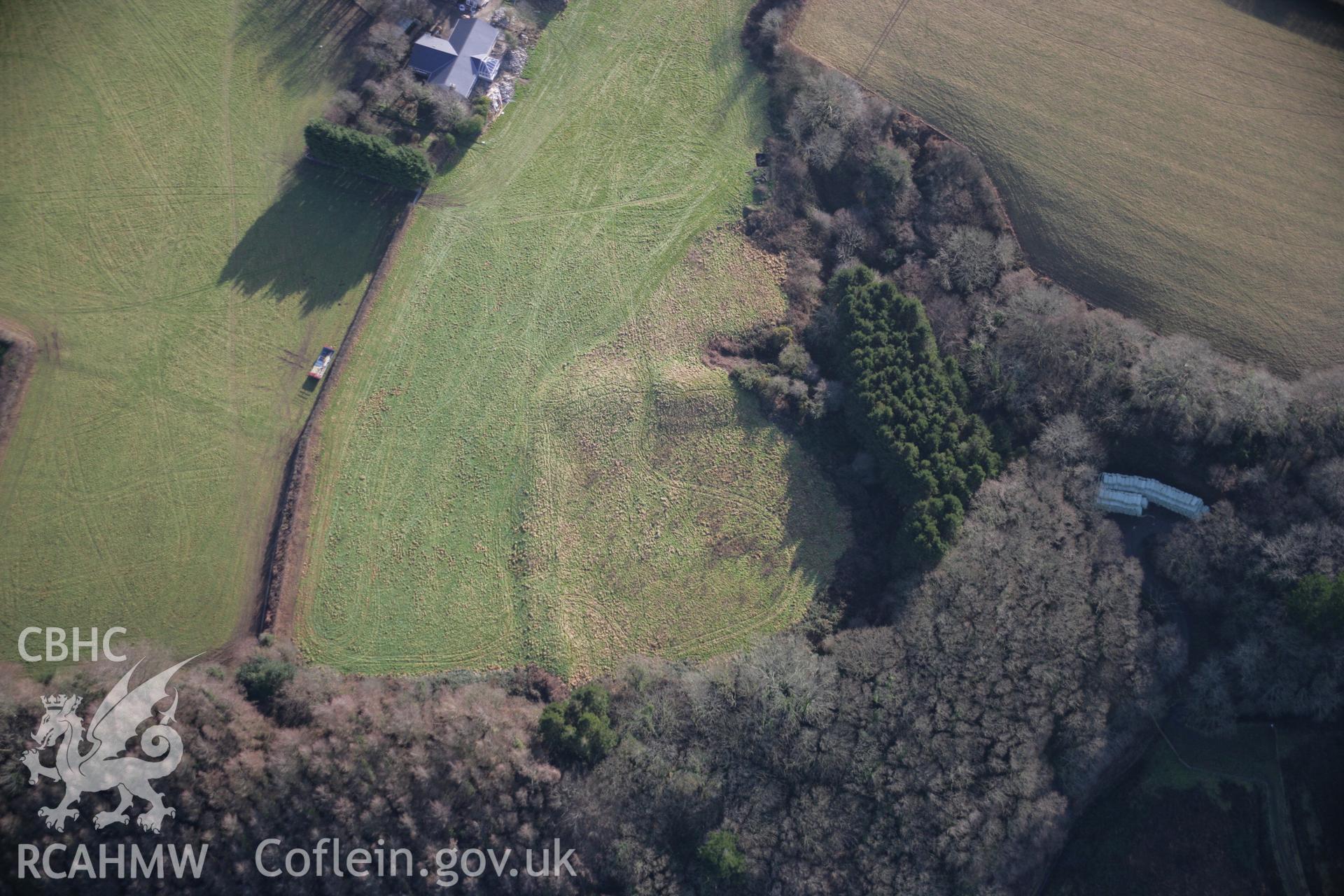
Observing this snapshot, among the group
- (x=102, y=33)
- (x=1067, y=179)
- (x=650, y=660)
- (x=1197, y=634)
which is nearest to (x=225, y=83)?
(x=102, y=33)

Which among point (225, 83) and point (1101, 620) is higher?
point (225, 83)

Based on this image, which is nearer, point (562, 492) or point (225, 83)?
point (562, 492)

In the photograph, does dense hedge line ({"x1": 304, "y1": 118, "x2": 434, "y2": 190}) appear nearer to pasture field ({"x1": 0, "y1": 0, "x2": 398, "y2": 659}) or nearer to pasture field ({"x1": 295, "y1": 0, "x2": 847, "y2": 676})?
pasture field ({"x1": 0, "y1": 0, "x2": 398, "y2": 659})

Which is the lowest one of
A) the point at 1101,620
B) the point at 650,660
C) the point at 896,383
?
the point at 650,660

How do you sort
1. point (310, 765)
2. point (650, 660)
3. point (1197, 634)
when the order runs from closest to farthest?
point (310, 765) < point (650, 660) < point (1197, 634)

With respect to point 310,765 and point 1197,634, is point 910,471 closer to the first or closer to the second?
point 1197,634

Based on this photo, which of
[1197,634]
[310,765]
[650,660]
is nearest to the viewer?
[310,765]

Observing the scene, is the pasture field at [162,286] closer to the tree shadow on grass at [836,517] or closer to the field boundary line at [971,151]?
the tree shadow on grass at [836,517]

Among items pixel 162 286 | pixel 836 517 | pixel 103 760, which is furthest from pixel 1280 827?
pixel 162 286
